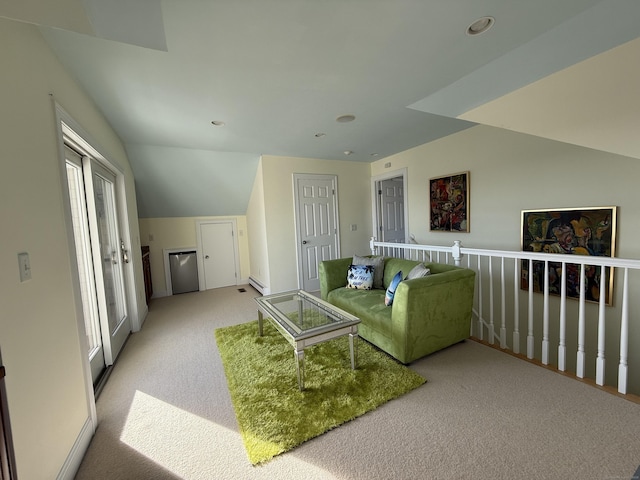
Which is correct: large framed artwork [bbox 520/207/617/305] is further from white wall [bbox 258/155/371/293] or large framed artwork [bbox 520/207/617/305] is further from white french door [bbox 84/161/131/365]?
white french door [bbox 84/161/131/365]

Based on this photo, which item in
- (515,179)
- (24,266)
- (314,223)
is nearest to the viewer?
(24,266)

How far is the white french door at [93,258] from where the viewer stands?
2223 mm

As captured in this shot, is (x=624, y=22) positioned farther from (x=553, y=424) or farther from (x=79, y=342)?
(x=79, y=342)

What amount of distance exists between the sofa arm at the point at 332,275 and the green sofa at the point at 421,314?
57cm

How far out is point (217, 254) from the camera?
5.36m

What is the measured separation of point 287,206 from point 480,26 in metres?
3.27

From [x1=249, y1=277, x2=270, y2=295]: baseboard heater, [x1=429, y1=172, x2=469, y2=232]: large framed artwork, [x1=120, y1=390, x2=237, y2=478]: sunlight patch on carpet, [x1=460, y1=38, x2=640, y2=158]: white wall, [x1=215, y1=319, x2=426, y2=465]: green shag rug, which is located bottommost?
[x1=120, y1=390, x2=237, y2=478]: sunlight patch on carpet

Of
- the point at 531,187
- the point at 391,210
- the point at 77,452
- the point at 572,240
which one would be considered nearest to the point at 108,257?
the point at 77,452

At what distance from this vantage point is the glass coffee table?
1.88 metres

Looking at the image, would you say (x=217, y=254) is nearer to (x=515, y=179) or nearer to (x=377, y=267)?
(x=377, y=267)

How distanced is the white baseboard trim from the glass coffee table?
1.26 metres

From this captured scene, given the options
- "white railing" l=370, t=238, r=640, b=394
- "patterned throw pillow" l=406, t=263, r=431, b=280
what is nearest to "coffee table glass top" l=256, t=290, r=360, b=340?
"patterned throw pillow" l=406, t=263, r=431, b=280

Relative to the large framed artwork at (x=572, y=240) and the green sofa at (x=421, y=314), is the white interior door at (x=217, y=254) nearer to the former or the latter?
the green sofa at (x=421, y=314)

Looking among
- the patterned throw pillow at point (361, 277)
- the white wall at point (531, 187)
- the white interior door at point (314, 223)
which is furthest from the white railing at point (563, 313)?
the white interior door at point (314, 223)
